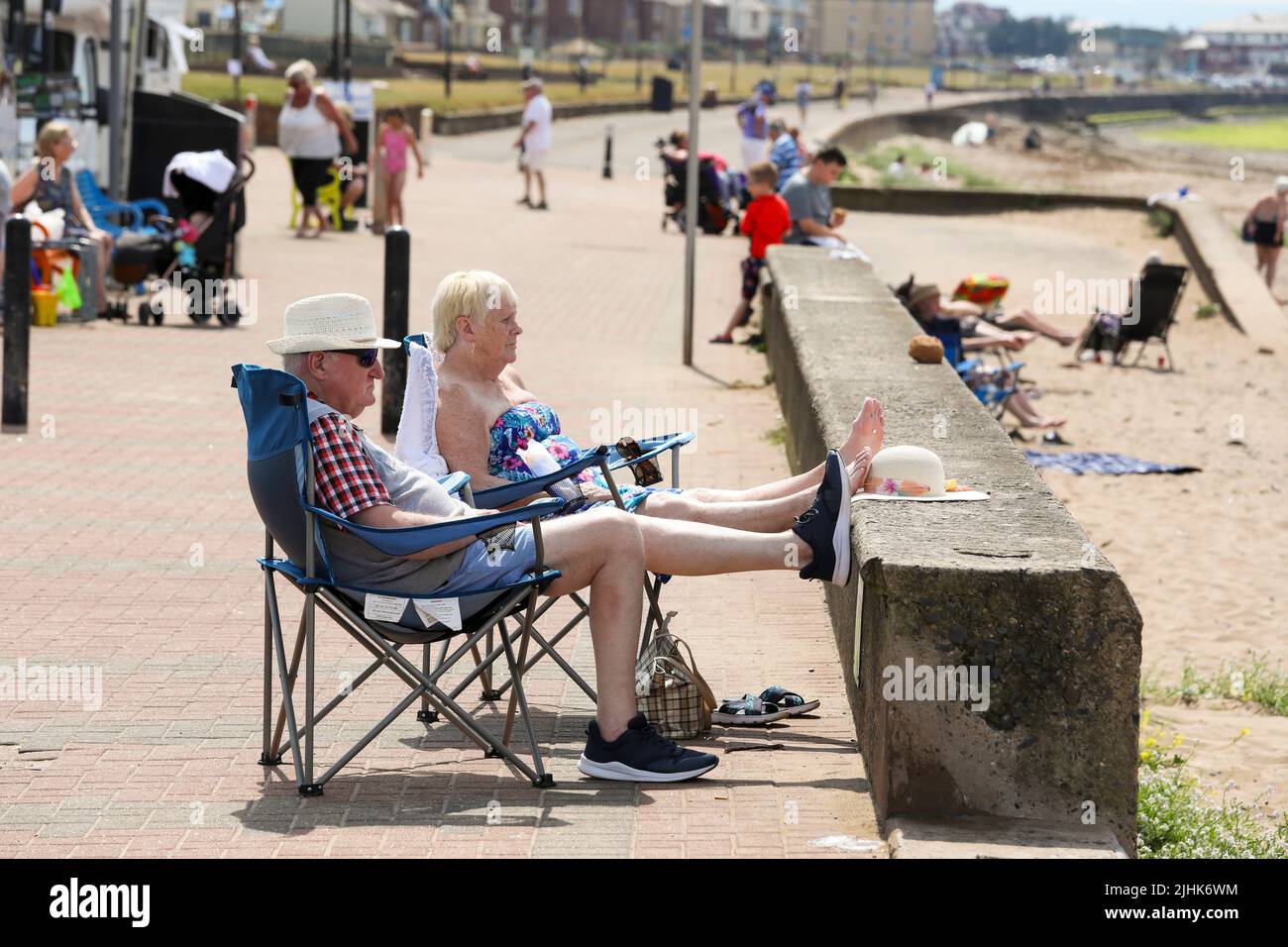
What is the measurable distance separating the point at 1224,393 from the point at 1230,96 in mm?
157856

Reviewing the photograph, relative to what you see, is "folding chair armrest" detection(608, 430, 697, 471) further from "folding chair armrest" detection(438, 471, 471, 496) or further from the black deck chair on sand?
the black deck chair on sand

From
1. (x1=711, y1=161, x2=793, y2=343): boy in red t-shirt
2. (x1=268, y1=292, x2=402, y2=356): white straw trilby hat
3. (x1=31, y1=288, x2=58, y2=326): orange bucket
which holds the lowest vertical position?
(x1=31, y1=288, x2=58, y2=326): orange bucket

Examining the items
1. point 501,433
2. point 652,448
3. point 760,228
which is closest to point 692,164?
point 760,228

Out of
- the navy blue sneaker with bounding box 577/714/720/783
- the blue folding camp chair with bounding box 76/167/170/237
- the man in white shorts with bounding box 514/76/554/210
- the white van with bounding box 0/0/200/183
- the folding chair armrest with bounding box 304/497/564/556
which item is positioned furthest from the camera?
the man in white shorts with bounding box 514/76/554/210

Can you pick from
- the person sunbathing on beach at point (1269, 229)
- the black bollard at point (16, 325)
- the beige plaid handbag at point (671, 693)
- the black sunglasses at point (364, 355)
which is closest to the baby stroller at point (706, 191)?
the person sunbathing on beach at point (1269, 229)

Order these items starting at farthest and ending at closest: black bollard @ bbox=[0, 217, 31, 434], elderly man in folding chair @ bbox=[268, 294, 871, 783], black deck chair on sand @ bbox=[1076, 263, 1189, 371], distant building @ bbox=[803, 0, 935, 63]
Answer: distant building @ bbox=[803, 0, 935, 63] < black deck chair on sand @ bbox=[1076, 263, 1189, 371] < black bollard @ bbox=[0, 217, 31, 434] < elderly man in folding chair @ bbox=[268, 294, 871, 783]

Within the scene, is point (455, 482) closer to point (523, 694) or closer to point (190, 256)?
point (523, 694)

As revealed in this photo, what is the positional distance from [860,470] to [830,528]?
0.44m

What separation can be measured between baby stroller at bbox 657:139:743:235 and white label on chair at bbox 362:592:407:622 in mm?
20050

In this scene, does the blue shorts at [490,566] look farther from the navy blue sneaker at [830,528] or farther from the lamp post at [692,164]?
the lamp post at [692,164]

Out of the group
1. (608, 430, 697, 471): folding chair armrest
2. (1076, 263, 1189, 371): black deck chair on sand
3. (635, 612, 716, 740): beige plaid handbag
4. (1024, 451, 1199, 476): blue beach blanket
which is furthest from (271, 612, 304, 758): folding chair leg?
(1076, 263, 1189, 371): black deck chair on sand

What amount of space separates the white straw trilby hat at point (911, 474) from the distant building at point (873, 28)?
533ft

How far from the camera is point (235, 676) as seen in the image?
5809mm

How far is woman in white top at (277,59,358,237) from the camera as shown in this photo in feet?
66.6
